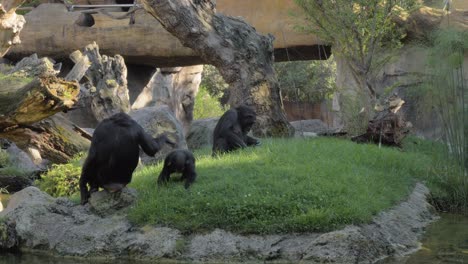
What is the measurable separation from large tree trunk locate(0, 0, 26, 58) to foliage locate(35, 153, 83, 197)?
97.8 inches

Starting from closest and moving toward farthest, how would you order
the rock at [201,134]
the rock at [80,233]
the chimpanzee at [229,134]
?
the rock at [80,233]
the chimpanzee at [229,134]
the rock at [201,134]

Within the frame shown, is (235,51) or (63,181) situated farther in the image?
(235,51)

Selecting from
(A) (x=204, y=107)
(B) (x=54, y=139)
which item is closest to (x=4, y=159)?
(B) (x=54, y=139)

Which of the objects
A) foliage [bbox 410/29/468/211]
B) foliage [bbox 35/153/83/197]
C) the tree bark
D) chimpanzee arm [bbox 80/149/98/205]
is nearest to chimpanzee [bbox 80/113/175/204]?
chimpanzee arm [bbox 80/149/98/205]

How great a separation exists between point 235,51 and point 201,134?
2570 millimetres

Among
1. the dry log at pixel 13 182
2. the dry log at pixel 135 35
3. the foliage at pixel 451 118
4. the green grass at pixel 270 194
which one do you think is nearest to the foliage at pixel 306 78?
the dry log at pixel 135 35

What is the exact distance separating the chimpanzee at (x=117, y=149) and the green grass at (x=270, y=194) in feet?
1.63

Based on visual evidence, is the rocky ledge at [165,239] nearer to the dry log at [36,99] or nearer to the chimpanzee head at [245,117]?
the dry log at [36,99]

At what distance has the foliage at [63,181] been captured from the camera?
41.3ft

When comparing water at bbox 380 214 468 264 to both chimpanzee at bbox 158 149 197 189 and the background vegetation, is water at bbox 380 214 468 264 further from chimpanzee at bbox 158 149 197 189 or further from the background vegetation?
chimpanzee at bbox 158 149 197 189

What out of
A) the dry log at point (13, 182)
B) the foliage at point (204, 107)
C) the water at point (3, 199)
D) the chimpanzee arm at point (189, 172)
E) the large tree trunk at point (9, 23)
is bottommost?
the foliage at point (204, 107)

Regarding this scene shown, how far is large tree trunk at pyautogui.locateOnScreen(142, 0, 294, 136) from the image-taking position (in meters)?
15.2

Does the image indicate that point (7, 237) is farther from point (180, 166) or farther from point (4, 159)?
point (4, 159)

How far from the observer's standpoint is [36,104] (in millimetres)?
10609
